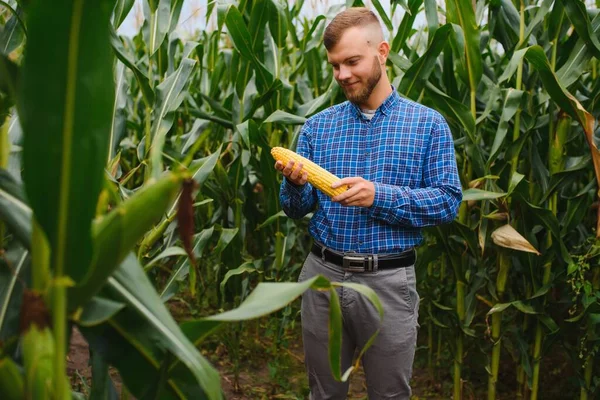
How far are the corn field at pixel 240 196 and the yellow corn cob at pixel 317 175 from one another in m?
0.27

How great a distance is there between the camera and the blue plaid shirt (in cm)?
Answer: 220

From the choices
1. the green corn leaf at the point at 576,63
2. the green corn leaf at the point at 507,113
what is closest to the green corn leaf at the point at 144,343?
→ the green corn leaf at the point at 507,113

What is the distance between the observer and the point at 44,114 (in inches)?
30.7

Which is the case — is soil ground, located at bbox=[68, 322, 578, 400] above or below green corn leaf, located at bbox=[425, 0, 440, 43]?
below

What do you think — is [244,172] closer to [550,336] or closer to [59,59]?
[550,336]

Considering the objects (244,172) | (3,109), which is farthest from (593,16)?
(3,109)

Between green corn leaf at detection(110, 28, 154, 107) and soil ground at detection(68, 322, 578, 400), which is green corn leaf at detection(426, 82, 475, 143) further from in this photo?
soil ground at detection(68, 322, 578, 400)

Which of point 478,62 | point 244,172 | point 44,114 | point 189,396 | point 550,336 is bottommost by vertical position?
point 550,336

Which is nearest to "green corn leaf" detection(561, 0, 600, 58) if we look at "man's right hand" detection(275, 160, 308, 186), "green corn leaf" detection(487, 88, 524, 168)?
"green corn leaf" detection(487, 88, 524, 168)

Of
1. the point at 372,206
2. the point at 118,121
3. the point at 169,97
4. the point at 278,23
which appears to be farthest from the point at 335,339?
the point at 278,23

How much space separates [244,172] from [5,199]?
8.22 feet

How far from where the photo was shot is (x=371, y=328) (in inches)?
90.8

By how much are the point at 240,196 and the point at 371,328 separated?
55.2 inches

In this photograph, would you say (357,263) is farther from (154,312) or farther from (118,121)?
(154,312)
